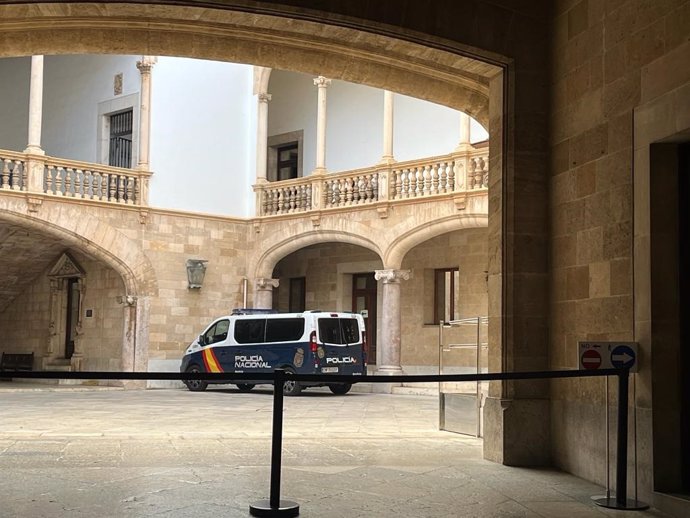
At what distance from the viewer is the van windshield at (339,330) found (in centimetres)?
1617

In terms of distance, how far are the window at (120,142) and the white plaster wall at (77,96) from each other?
41 cm

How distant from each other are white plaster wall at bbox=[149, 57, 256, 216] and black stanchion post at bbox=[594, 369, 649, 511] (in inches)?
614

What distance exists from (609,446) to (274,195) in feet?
50.5

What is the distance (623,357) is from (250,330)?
12288 mm

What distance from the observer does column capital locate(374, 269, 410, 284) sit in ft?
59.7

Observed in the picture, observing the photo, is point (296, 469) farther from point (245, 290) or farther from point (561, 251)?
point (245, 290)

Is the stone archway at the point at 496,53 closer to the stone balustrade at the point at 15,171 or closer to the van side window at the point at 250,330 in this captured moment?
the van side window at the point at 250,330

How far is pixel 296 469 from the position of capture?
609 cm

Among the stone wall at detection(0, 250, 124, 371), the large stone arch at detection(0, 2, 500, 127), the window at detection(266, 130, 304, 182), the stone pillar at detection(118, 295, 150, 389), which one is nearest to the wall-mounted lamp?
the stone pillar at detection(118, 295, 150, 389)

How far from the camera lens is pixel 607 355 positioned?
5043 millimetres

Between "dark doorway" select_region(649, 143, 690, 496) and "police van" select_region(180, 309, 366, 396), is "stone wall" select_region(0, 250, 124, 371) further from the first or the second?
"dark doorway" select_region(649, 143, 690, 496)

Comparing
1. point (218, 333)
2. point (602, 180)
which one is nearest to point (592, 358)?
point (602, 180)

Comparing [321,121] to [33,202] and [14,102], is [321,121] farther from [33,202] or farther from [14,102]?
[14,102]

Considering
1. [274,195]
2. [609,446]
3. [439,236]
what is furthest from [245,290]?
[609,446]
